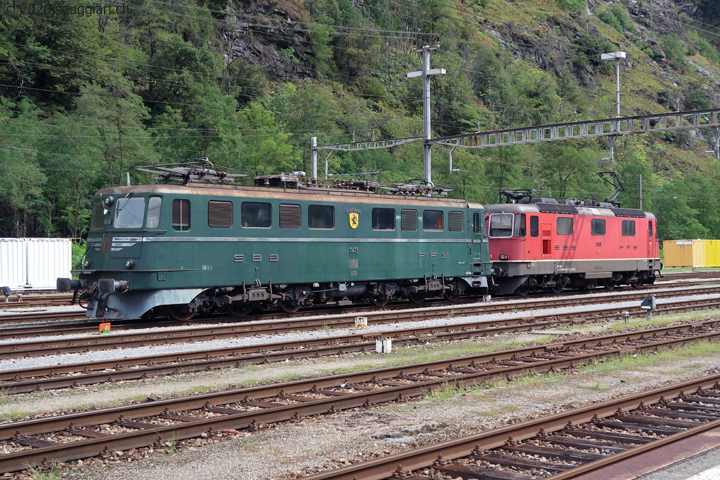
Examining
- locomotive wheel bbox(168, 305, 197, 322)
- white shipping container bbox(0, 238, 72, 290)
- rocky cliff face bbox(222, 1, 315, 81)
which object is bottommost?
locomotive wheel bbox(168, 305, 197, 322)

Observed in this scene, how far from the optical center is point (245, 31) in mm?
73375

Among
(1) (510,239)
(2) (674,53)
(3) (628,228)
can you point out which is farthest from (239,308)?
(2) (674,53)

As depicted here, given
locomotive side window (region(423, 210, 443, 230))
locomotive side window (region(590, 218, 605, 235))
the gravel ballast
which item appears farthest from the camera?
locomotive side window (region(590, 218, 605, 235))

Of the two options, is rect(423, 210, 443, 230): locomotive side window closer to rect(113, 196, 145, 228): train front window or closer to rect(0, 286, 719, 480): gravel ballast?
rect(113, 196, 145, 228): train front window

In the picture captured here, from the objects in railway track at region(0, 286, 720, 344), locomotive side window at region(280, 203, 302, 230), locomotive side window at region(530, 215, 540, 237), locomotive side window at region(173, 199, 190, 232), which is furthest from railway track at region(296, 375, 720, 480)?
locomotive side window at region(530, 215, 540, 237)

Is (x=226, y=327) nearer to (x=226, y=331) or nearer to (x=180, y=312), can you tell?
(x=226, y=331)

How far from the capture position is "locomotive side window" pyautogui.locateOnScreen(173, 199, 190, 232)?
18.3m

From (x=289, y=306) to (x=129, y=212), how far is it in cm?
579

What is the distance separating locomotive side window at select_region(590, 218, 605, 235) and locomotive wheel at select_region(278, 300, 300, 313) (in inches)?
606

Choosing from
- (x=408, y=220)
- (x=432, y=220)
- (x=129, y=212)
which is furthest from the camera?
(x=432, y=220)

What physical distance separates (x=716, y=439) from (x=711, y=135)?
14120 cm

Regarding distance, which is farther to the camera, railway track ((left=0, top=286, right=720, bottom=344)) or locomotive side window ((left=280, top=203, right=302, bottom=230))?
locomotive side window ((left=280, top=203, right=302, bottom=230))

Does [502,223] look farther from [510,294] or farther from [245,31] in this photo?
Result: [245,31]

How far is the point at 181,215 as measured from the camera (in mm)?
18453
